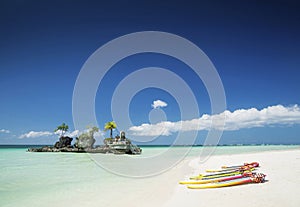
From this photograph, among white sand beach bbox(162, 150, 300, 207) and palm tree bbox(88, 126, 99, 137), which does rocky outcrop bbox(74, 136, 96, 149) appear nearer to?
palm tree bbox(88, 126, 99, 137)

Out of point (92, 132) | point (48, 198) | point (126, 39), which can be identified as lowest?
point (48, 198)

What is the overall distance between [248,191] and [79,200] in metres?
6.04

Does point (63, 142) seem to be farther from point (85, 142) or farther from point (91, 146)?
point (91, 146)

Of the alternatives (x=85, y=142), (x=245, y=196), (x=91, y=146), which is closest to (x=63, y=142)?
(x=85, y=142)

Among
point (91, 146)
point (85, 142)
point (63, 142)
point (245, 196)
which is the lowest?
point (245, 196)

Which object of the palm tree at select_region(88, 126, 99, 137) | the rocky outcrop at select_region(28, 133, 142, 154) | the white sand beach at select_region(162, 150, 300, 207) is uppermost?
the palm tree at select_region(88, 126, 99, 137)

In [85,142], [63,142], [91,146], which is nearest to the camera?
[91,146]

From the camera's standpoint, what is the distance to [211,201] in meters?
6.65

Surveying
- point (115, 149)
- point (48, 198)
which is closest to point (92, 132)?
point (115, 149)

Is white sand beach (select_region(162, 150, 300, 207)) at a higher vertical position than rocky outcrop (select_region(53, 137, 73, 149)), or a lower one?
lower

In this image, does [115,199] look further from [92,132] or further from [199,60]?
[92,132]

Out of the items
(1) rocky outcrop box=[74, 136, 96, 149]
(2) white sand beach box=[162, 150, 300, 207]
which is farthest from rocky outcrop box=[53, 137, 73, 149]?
(2) white sand beach box=[162, 150, 300, 207]

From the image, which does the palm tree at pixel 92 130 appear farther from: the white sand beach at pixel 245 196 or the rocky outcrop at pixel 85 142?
the white sand beach at pixel 245 196

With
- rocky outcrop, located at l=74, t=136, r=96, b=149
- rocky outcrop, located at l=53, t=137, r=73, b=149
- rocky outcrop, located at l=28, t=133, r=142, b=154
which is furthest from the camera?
rocky outcrop, located at l=53, t=137, r=73, b=149
